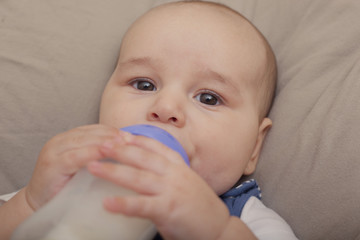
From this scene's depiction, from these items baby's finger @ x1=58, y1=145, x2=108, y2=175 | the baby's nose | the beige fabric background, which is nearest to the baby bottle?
baby's finger @ x1=58, y1=145, x2=108, y2=175

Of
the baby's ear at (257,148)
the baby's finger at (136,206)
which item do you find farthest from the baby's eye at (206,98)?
the baby's finger at (136,206)

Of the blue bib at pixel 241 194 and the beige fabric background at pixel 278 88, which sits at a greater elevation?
the beige fabric background at pixel 278 88

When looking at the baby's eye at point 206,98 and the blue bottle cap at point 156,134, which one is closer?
the blue bottle cap at point 156,134

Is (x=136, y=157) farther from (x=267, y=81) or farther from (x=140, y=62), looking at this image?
(x=267, y=81)

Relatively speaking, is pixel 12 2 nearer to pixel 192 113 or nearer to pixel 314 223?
pixel 192 113

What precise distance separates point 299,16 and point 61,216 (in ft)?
3.44

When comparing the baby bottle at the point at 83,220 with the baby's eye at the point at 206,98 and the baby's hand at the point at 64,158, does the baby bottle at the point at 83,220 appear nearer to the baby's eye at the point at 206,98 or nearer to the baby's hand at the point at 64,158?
the baby's hand at the point at 64,158

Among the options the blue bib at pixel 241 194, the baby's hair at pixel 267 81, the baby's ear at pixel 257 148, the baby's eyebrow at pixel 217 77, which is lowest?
the blue bib at pixel 241 194

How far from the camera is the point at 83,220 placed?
26.5 inches

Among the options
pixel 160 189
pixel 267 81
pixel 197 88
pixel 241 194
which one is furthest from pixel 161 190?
pixel 267 81

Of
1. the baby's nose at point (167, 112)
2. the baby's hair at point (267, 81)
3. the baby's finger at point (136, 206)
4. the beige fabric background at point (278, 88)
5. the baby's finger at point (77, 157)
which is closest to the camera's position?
the baby's finger at point (136, 206)

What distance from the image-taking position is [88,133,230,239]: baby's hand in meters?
0.65

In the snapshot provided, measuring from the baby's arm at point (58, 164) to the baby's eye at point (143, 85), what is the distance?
0.92 ft

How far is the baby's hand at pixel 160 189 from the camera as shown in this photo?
651 mm
